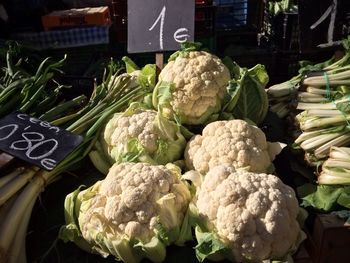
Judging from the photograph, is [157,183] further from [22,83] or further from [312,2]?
[312,2]

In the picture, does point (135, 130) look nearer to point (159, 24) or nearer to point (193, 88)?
point (193, 88)

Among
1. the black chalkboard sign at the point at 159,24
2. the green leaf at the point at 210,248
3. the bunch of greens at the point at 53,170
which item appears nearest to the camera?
the green leaf at the point at 210,248

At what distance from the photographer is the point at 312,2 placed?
2.07 m

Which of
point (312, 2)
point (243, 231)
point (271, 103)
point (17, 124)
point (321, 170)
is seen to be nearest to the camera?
point (243, 231)

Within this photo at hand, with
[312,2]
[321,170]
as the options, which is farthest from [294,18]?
[321,170]

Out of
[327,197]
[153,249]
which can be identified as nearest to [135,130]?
[153,249]

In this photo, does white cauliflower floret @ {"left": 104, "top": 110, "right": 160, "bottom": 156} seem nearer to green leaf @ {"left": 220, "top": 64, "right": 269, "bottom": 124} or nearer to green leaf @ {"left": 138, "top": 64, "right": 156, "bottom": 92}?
green leaf @ {"left": 138, "top": 64, "right": 156, "bottom": 92}

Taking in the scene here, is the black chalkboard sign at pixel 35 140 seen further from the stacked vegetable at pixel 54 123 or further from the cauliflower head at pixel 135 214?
the cauliflower head at pixel 135 214

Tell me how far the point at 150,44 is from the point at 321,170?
96cm

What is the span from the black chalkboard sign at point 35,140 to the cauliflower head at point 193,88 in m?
0.40

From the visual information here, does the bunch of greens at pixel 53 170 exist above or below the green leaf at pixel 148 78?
below

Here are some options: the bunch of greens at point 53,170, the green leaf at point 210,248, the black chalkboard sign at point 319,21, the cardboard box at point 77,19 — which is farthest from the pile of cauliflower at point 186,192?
→ the cardboard box at point 77,19

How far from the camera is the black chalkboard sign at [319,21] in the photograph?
2.09 m

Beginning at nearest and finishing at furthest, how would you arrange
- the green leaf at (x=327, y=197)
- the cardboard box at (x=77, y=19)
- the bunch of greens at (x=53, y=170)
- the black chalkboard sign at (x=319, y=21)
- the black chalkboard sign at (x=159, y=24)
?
the bunch of greens at (x=53, y=170) → the green leaf at (x=327, y=197) → the black chalkboard sign at (x=159, y=24) → the black chalkboard sign at (x=319, y=21) → the cardboard box at (x=77, y=19)
